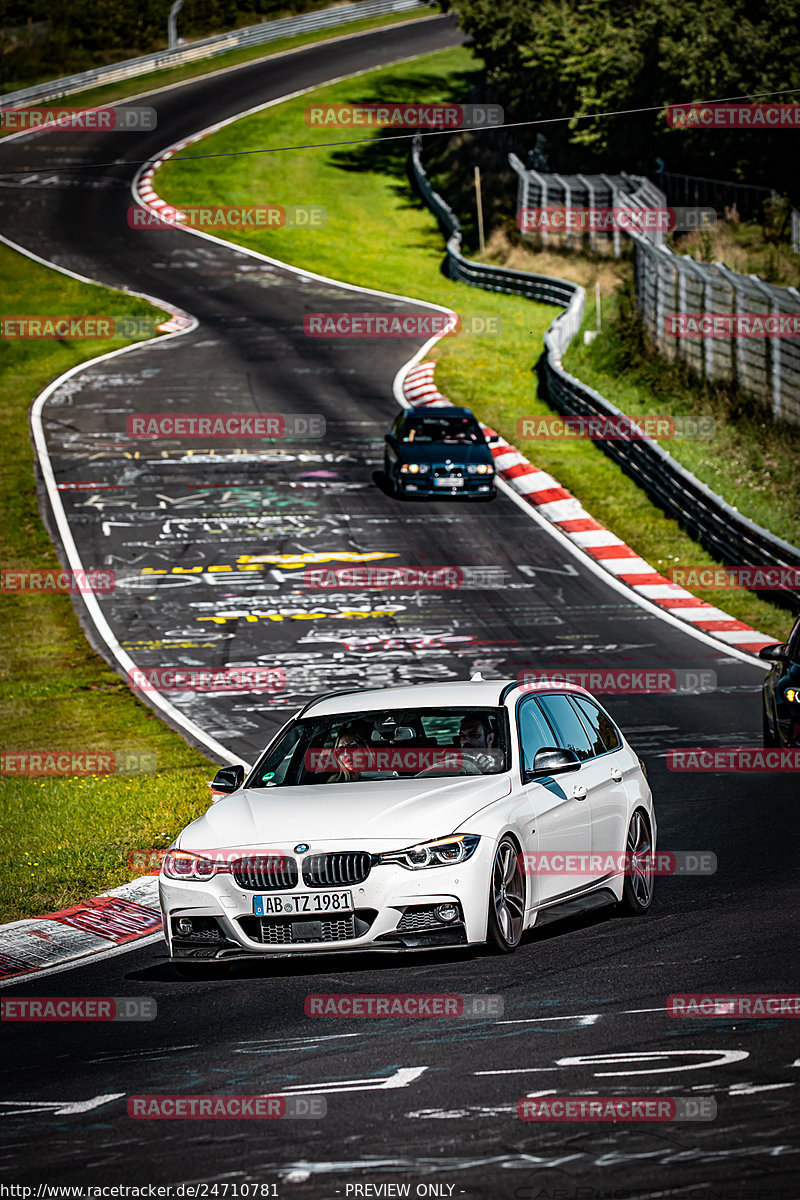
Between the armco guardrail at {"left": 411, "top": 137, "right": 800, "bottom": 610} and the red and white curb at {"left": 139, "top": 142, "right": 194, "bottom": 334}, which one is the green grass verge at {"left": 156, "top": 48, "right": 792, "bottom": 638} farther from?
the red and white curb at {"left": 139, "top": 142, "right": 194, "bottom": 334}

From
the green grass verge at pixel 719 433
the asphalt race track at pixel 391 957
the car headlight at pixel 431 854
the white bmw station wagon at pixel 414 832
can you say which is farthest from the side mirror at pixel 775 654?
the green grass verge at pixel 719 433

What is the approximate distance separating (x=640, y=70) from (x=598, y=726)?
42620mm

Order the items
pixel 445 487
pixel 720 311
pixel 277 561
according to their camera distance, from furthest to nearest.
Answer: pixel 720 311 < pixel 445 487 < pixel 277 561

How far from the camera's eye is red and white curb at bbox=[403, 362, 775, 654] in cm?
2331

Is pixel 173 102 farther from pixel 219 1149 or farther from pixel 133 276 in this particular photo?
pixel 219 1149

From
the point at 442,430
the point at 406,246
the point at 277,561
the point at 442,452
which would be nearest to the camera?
the point at 277,561

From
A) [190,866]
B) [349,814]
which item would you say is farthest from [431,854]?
[190,866]

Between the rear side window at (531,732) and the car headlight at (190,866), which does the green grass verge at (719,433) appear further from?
the car headlight at (190,866)

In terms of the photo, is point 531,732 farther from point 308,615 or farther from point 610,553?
point 610,553

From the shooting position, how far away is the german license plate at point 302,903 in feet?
28.0

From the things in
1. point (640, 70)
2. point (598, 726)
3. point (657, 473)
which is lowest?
point (657, 473)

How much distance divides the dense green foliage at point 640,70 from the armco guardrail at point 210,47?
24287mm

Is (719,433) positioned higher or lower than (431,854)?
lower

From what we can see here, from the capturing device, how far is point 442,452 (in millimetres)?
30938
